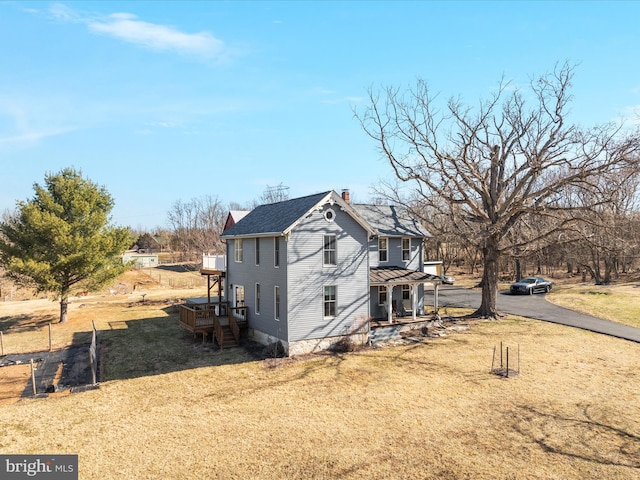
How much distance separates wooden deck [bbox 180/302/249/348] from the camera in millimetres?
24000

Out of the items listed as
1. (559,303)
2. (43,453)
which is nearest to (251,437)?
(43,453)

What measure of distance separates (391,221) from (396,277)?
18.2 feet

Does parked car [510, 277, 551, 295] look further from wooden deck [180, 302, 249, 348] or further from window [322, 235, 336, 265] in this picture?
wooden deck [180, 302, 249, 348]

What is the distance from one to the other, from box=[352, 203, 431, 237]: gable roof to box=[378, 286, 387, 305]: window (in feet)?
11.8

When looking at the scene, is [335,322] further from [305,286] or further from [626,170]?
[626,170]

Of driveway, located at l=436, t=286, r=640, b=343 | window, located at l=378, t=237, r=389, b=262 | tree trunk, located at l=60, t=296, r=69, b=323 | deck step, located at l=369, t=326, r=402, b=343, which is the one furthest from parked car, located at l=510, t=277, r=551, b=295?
tree trunk, located at l=60, t=296, r=69, b=323

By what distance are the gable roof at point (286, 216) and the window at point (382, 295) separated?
5395mm

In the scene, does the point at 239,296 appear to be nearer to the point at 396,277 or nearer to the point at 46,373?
the point at 396,277

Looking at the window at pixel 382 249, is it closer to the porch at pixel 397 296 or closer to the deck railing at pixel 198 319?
the porch at pixel 397 296

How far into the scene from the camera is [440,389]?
16.7m

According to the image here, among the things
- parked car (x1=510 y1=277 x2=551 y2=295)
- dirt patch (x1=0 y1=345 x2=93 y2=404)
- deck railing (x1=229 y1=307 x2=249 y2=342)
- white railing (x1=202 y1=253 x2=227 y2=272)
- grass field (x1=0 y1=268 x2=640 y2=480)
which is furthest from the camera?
parked car (x1=510 y1=277 x2=551 y2=295)

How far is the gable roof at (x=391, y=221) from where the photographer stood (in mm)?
28766

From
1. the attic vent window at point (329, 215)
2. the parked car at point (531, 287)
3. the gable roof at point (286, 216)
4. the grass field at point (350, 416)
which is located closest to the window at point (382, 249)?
the gable roof at point (286, 216)

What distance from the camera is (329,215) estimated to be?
73.6ft
